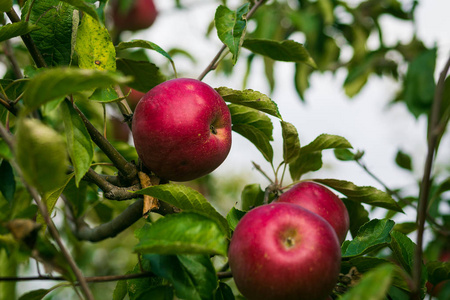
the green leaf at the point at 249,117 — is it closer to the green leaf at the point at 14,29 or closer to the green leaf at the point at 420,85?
the green leaf at the point at 14,29

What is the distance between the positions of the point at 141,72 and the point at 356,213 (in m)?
0.61

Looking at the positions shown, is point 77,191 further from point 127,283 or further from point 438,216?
point 438,216

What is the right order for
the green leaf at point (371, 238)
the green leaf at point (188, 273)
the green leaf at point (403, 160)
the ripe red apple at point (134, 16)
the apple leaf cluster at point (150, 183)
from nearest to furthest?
1. the apple leaf cluster at point (150, 183)
2. the green leaf at point (188, 273)
3. the green leaf at point (371, 238)
4. the green leaf at point (403, 160)
5. the ripe red apple at point (134, 16)

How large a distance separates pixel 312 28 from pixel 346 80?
1.12ft

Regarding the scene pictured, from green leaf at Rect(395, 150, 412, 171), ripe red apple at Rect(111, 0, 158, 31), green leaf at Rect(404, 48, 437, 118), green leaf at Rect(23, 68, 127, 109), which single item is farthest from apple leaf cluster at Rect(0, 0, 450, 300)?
ripe red apple at Rect(111, 0, 158, 31)

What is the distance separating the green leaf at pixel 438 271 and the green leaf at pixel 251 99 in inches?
18.3

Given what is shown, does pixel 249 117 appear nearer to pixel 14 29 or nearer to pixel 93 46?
pixel 93 46

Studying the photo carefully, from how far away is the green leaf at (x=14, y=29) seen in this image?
2.58 feet

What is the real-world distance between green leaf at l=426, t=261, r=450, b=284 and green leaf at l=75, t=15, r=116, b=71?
31.2 inches

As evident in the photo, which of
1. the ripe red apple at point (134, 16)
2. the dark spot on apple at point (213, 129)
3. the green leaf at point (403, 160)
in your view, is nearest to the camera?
the dark spot on apple at point (213, 129)

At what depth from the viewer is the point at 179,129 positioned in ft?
2.90

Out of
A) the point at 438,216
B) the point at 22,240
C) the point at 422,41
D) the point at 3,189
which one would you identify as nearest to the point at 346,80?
the point at 422,41

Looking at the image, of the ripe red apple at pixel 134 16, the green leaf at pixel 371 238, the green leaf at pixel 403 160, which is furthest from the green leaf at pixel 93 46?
the ripe red apple at pixel 134 16

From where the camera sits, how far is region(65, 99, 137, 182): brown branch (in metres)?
0.88
